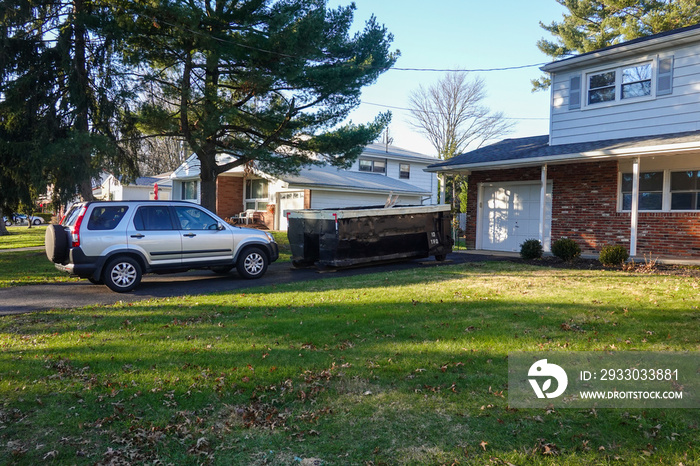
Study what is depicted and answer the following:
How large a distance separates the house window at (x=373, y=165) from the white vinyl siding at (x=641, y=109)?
17.5m

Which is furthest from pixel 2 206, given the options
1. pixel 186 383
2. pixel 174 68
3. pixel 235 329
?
pixel 186 383

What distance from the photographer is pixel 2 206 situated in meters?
17.0

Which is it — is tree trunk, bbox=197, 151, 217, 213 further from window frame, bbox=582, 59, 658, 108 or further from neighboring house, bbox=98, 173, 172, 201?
neighboring house, bbox=98, 173, 172, 201

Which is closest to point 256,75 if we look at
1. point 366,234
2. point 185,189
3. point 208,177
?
point 208,177

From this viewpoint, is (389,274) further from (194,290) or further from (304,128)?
(304,128)

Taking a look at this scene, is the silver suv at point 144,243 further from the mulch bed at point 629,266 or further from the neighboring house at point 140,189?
the neighboring house at point 140,189

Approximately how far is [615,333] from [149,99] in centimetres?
1551

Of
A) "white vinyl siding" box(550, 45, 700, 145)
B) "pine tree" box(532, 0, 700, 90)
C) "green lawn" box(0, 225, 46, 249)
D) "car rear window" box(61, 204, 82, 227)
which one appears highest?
"pine tree" box(532, 0, 700, 90)

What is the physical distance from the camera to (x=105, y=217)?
1023 cm

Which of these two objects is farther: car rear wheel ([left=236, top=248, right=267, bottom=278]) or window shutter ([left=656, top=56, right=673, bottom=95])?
window shutter ([left=656, top=56, right=673, bottom=95])

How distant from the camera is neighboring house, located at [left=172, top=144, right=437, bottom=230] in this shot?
26828 mm

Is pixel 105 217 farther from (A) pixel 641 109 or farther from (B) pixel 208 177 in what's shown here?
(A) pixel 641 109

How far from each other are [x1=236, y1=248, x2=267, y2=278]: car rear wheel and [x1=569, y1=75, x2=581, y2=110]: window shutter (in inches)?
407

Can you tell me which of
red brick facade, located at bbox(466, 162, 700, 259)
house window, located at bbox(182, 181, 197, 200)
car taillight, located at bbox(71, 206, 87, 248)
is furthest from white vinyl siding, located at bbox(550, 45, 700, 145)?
house window, located at bbox(182, 181, 197, 200)
